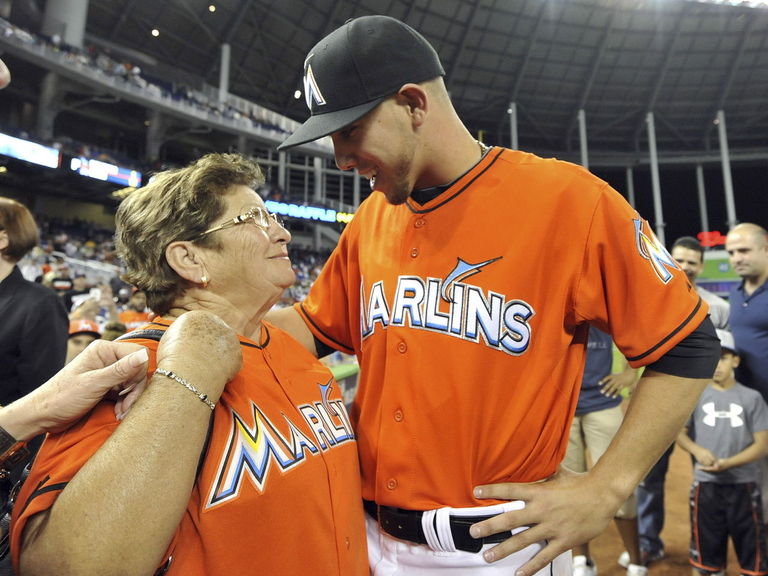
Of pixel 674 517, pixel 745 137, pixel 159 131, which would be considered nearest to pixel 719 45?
pixel 745 137

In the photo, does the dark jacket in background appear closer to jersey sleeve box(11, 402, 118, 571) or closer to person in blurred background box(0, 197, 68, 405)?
person in blurred background box(0, 197, 68, 405)

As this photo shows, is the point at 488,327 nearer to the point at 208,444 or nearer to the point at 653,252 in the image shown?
the point at 653,252

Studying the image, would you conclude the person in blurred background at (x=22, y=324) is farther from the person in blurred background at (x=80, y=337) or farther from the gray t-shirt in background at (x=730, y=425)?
the gray t-shirt in background at (x=730, y=425)

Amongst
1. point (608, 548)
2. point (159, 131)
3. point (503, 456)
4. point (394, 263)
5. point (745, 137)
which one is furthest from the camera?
point (745, 137)

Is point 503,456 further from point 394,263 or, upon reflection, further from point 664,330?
point 394,263

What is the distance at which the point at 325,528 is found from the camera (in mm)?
1229

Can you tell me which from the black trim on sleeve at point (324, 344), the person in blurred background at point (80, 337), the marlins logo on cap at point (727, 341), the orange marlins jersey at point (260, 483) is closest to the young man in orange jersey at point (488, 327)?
the orange marlins jersey at point (260, 483)

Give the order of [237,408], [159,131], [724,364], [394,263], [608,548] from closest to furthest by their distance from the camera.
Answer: [237,408] → [394,263] → [724,364] → [608,548] → [159,131]

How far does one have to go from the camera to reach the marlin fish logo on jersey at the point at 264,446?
1.11m

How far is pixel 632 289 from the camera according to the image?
1243 millimetres

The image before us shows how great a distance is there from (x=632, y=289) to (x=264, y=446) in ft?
3.04

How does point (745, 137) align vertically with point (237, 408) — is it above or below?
above

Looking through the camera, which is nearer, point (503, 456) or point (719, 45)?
point (503, 456)

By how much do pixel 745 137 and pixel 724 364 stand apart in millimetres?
31670
